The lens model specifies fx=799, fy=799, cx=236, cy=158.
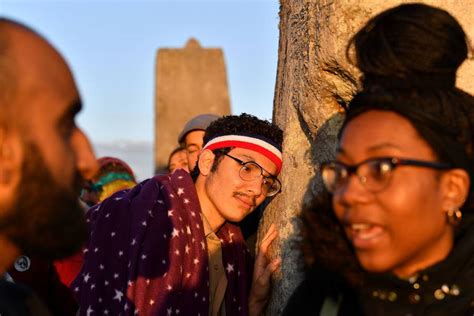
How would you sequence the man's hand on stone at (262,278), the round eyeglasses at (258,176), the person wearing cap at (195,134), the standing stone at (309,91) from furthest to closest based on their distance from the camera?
the person wearing cap at (195,134) → the round eyeglasses at (258,176) → the man's hand on stone at (262,278) → the standing stone at (309,91)

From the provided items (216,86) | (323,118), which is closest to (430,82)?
(323,118)

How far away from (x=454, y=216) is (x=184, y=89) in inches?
421

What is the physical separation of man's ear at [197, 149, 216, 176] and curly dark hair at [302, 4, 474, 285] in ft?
5.51

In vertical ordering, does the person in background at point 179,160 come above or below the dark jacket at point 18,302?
below

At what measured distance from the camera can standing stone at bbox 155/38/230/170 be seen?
490 inches

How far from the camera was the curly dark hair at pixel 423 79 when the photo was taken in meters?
2.10

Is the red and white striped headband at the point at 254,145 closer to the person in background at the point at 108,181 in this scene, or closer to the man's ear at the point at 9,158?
the man's ear at the point at 9,158

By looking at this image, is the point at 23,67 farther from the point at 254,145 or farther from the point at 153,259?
the point at 254,145

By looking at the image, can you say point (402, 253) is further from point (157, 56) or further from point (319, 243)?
point (157, 56)

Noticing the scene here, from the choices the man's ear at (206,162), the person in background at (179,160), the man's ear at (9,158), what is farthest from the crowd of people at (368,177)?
the person in background at (179,160)

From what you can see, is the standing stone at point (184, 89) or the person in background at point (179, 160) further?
the standing stone at point (184, 89)

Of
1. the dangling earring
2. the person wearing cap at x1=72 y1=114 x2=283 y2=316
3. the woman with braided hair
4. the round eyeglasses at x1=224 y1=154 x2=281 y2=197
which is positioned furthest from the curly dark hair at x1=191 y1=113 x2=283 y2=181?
the dangling earring

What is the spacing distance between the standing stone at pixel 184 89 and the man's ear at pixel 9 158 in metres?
10.4

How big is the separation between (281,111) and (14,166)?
2.24 m
